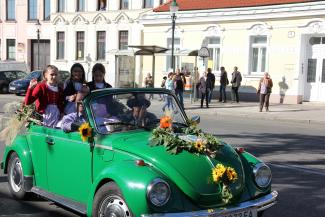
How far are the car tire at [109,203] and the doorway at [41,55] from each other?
39473 millimetres

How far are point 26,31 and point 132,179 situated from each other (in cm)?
4182

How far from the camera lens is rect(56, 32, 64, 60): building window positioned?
135 feet

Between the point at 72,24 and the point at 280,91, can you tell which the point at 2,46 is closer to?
the point at 72,24

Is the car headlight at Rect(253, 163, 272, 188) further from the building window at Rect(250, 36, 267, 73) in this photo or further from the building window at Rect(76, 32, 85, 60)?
A: the building window at Rect(76, 32, 85, 60)

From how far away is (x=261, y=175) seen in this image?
5.34m

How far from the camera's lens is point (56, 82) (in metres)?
6.76

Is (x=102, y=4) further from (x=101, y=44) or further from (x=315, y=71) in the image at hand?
(x=315, y=71)

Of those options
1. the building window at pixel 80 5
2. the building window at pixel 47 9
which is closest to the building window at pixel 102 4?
the building window at pixel 80 5

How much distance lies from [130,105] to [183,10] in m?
25.4

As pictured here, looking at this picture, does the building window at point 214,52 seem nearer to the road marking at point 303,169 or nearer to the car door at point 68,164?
the road marking at point 303,169

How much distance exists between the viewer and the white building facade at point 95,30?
118 feet

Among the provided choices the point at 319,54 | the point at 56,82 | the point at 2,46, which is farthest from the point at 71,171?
the point at 2,46

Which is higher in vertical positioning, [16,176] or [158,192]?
[158,192]

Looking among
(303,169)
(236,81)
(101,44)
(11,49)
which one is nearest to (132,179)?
(303,169)
